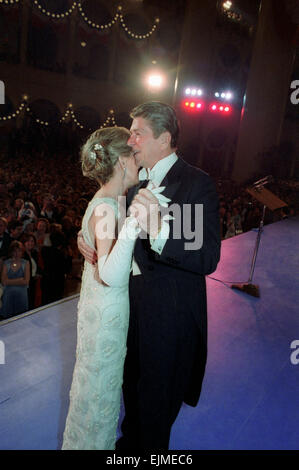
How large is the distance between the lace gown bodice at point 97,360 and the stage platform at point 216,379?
1.34ft

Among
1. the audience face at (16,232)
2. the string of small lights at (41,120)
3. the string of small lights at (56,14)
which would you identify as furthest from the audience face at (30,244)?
the string of small lights at (56,14)

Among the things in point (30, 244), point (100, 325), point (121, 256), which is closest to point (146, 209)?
point (121, 256)

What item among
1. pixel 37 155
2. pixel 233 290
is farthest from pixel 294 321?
pixel 37 155

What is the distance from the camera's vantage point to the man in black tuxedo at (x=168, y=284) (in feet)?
5.15

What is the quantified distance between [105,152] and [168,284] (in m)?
0.73

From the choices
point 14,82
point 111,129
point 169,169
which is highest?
point 14,82

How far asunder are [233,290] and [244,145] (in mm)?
17642

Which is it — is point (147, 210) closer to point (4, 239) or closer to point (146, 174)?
point (146, 174)

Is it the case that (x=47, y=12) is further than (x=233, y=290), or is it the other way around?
(x=47, y=12)

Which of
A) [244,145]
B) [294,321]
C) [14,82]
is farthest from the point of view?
[244,145]

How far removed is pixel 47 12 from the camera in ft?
57.4

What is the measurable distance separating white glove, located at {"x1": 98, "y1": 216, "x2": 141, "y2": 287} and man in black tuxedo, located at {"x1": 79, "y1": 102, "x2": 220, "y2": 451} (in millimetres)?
137
